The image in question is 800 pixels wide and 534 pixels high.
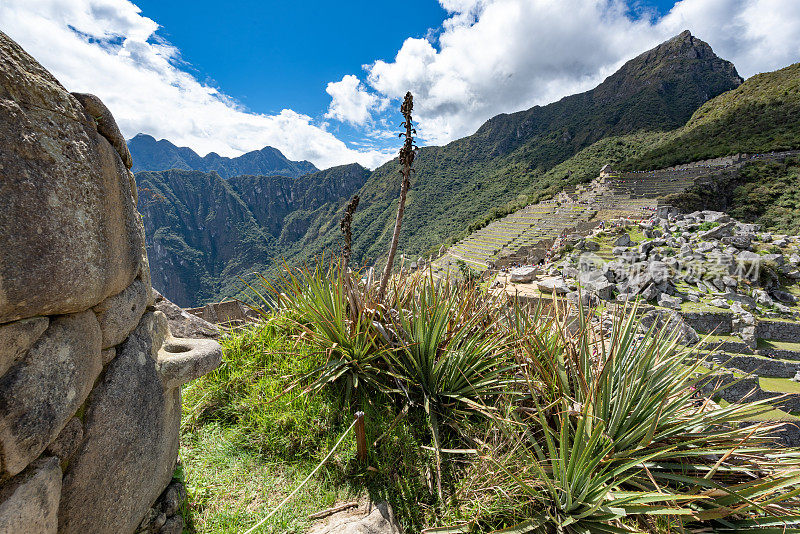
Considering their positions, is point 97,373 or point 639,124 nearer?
point 97,373

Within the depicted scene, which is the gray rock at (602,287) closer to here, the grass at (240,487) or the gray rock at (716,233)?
the gray rock at (716,233)

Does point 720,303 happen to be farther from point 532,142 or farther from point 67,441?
point 532,142

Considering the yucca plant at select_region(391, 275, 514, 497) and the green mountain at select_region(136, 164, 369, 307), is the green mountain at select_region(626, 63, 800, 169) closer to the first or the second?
the yucca plant at select_region(391, 275, 514, 497)

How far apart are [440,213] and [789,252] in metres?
66.0

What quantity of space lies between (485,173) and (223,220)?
405 feet

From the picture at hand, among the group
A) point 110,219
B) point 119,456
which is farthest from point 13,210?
point 119,456

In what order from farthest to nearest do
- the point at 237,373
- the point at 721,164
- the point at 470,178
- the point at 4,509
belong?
the point at 470,178 → the point at 721,164 → the point at 237,373 → the point at 4,509

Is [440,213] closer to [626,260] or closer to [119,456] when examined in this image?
[626,260]

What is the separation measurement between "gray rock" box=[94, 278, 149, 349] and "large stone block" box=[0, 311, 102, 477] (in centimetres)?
7

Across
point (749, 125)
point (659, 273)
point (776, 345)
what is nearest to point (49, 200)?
point (659, 273)

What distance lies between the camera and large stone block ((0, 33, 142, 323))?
84 cm

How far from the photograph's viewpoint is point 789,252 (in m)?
11.3

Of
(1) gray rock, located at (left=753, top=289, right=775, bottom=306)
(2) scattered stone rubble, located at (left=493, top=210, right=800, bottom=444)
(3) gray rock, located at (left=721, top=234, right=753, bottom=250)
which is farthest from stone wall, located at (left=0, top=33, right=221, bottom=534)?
(3) gray rock, located at (left=721, top=234, right=753, bottom=250)

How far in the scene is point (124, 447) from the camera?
123 cm
